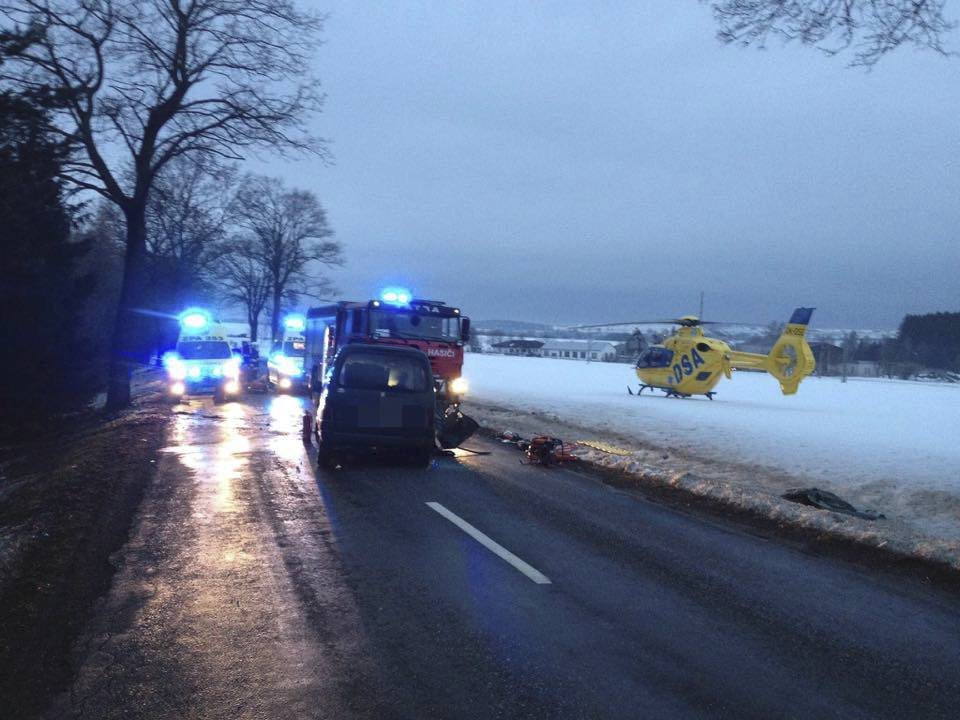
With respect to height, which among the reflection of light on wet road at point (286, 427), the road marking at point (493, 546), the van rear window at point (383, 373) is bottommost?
the reflection of light on wet road at point (286, 427)

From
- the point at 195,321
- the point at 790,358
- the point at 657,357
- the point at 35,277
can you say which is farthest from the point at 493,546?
the point at 790,358

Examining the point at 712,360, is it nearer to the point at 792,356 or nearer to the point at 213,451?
the point at 792,356

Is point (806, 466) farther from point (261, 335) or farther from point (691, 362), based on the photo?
point (261, 335)

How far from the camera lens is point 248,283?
62.0 m

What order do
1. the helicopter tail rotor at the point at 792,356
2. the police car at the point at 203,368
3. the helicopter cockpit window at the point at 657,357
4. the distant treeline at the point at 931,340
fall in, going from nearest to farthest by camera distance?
the police car at the point at 203,368, the helicopter tail rotor at the point at 792,356, the helicopter cockpit window at the point at 657,357, the distant treeline at the point at 931,340

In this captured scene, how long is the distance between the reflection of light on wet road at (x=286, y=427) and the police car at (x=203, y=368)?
1.65 metres

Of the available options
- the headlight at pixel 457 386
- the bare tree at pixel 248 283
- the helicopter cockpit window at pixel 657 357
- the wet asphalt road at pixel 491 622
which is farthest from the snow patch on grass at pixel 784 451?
the bare tree at pixel 248 283

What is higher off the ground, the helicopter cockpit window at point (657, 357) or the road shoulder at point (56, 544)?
the helicopter cockpit window at point (657, 357)

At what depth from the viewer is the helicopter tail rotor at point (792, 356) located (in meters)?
32.2

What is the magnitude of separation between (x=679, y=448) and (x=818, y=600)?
33.8ft

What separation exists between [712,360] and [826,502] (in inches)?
884

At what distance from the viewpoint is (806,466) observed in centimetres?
1378

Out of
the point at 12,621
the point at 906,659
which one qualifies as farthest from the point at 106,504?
the point at 906,659

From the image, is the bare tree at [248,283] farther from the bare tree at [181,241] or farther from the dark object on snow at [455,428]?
the dark object on snow at [455,428]
